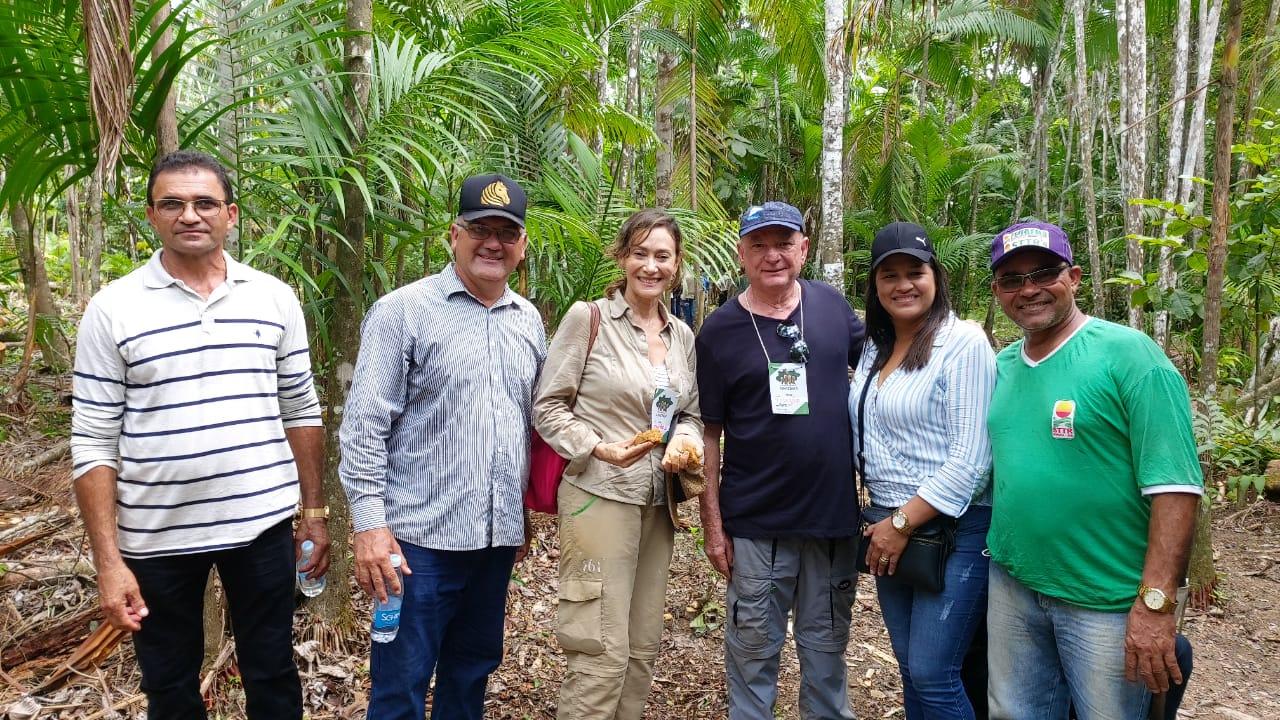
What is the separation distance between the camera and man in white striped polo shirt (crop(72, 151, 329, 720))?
2203 millimetres

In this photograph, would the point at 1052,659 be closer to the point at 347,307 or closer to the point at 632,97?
the point at 347,307

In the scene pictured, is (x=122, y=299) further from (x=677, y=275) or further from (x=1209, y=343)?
(x=1209, y=343)

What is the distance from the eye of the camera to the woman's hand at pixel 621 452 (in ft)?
8.44

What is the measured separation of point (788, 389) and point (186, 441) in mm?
1922

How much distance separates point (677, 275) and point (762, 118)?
1358cm

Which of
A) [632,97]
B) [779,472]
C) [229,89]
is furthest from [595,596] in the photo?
[632,97]

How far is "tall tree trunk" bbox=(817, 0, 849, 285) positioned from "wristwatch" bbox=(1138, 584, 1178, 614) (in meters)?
5.00

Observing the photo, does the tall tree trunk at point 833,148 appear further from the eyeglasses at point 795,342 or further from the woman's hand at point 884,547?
the woman's hand at point 884,547

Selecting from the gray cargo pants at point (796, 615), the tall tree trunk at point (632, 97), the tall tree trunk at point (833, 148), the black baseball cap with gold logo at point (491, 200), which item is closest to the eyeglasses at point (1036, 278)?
the gray cargo pants at point (796, 615)

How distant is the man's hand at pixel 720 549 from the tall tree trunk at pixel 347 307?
1.67 metres

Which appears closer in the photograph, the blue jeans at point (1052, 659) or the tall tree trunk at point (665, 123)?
the blue jeans at point (1052, 659)

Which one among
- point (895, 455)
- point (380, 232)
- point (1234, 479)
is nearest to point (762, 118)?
point (1234, 479)

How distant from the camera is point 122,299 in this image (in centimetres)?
223

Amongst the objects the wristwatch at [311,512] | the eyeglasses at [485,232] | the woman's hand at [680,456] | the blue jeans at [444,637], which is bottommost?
the blue jeans at [444,637]
